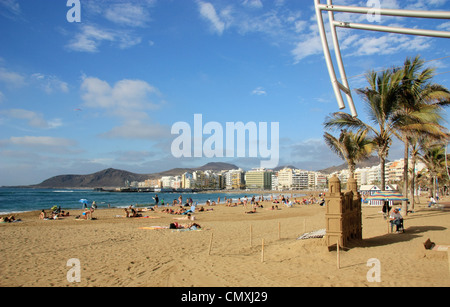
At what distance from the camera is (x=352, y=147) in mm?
20188

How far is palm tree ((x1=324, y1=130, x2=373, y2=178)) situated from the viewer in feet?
62.1

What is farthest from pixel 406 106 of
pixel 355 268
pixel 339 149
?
pixel 355 268

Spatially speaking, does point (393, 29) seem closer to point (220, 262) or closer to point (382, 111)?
point (220, 262)

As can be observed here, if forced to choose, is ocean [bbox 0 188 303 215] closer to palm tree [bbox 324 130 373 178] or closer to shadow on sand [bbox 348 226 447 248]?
palm tree [bbox 324 130 373 178]

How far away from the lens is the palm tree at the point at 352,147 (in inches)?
745

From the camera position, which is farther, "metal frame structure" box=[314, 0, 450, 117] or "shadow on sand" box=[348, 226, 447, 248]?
"shadow on sand" box=[348, 226, 447, 248]

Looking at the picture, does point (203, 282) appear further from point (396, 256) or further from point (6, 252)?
point (6, 252)

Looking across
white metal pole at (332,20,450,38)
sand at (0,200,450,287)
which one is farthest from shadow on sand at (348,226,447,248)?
white metal pole at (332,20,450,38)

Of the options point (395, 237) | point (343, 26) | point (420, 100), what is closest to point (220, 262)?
point (343, 26)

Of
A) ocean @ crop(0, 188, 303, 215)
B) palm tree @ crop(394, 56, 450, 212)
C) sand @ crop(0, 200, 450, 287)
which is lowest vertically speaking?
ocean @ crop(0, 188, 303, 215)

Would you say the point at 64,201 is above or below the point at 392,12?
below

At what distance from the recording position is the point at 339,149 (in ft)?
70.2

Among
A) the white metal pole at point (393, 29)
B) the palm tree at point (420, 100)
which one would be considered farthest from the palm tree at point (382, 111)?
the white metal pole at point (393, 29)

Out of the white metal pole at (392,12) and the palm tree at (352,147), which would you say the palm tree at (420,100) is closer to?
the palm tree at (352,147)
